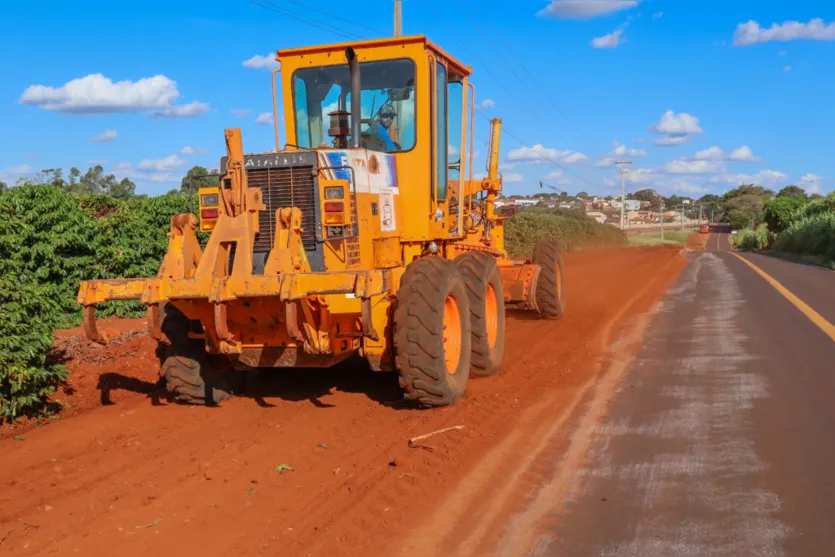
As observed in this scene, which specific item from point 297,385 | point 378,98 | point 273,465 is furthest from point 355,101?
point 273,465

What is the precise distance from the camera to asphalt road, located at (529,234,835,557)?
437cm

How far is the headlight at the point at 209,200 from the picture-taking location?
7.35 m

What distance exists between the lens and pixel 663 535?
14.5ft

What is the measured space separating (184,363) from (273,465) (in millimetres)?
2046

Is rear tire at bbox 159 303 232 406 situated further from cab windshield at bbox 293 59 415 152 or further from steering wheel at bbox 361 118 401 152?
steering wheel at bbox 361 118 401 152

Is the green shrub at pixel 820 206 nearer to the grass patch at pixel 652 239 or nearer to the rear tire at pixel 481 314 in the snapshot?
the grass patch at pixel 652 239

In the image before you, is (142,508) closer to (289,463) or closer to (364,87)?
(289,463)

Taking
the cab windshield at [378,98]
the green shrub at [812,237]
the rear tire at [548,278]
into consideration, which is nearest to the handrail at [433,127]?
the cab windshield at [378,98]

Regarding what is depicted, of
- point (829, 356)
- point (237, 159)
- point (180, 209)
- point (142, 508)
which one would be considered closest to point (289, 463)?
point (142, 508)

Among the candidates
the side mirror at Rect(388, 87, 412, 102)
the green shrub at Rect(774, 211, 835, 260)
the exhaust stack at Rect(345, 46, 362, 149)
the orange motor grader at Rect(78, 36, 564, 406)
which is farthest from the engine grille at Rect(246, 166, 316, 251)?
the green shrub at Rect(774, 211, 835, 260)

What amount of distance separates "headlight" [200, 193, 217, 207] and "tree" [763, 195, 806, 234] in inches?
2316

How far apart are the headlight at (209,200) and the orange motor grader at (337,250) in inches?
0.5

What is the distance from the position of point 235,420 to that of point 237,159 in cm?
240

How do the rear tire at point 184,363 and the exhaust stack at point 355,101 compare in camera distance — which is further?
the exhaust stack at point 355,101
